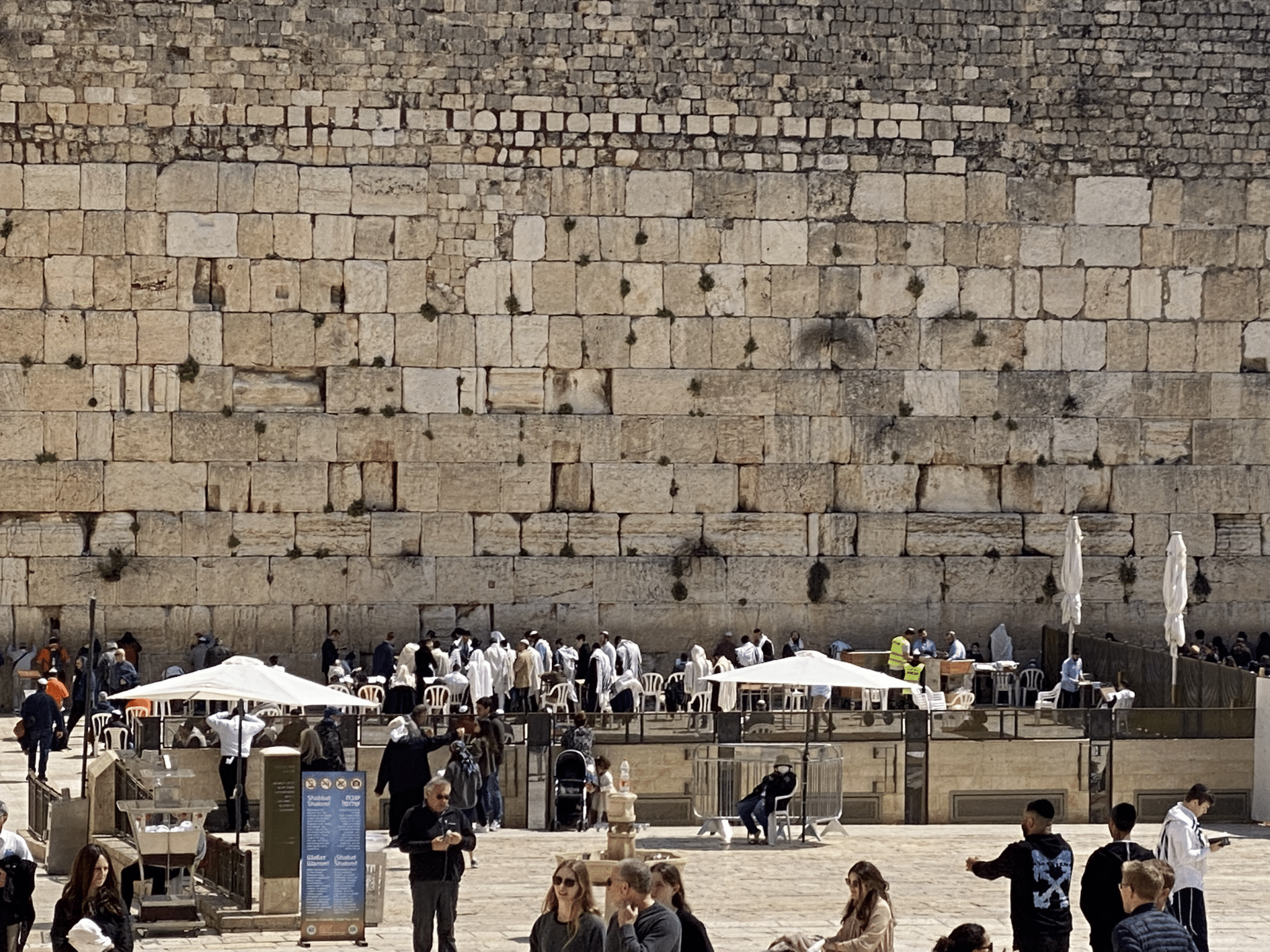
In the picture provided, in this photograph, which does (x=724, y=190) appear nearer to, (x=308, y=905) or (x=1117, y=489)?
(x=1117, y=489)

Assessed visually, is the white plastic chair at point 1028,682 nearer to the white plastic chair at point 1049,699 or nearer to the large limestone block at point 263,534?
the white plastic chair at point 1049,699

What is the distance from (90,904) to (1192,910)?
16.6 ft

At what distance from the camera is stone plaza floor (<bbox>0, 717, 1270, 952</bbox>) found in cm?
1116

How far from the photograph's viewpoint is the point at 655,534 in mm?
22797

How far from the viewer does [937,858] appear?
14023 millimetres

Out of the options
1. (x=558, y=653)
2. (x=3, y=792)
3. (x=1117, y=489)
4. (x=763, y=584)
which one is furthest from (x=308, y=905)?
(x=1117, y=489)

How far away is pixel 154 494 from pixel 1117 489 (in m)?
10.7

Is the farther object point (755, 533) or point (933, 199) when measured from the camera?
point (933, 199)

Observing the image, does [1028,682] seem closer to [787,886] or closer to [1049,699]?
[1049,699]

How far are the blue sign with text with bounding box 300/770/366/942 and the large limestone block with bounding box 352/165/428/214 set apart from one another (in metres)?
12.1

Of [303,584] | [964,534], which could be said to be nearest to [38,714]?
[303,584]

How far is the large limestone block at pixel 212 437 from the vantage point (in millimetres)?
22188

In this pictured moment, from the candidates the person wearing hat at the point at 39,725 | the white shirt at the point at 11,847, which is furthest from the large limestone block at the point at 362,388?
the white shirt at the point at 11,847

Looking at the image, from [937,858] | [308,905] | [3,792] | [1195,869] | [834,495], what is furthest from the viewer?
[834,495]
